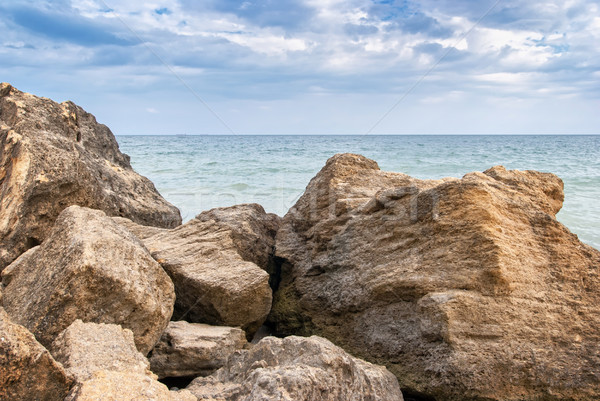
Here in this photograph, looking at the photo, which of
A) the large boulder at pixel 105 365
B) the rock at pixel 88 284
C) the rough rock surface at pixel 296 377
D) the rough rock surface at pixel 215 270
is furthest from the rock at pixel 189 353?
the large boulder at pixel 105 365

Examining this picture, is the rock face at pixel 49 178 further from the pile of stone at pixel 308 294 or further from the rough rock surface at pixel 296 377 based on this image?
the rough rock surface at pixel 296 377

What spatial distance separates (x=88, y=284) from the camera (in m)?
3.30

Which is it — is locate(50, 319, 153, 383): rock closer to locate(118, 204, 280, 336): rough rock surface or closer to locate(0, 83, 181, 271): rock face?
locate(118, 204, 280, 336): rough rock surface

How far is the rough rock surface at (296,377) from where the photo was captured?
263 centimetres

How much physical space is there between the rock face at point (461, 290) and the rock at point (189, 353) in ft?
3.47

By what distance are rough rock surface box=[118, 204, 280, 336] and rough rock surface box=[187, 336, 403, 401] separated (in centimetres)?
99

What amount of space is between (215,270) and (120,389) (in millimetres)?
2362

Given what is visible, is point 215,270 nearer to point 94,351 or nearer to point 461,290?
point 94,351

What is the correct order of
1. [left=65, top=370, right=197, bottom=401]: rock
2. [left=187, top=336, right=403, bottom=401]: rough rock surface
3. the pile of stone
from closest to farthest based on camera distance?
[left=65, top=370, right=197, bottom=401]: rock < [left=187, top=336, right=403, bottom=401]: rough rock surface < the pile of stone

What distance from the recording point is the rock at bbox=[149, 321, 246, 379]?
12.7 feet

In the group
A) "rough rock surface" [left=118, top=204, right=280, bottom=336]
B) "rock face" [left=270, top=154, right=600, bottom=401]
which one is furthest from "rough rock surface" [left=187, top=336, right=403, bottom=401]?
"rough rock surface" [left=118, top=204, right=280, bottom=336]

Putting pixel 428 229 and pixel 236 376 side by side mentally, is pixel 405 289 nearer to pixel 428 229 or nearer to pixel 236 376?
pixel 428 229

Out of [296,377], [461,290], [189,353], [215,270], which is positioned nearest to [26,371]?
[296,377]

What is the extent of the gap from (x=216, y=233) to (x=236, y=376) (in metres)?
2.16
